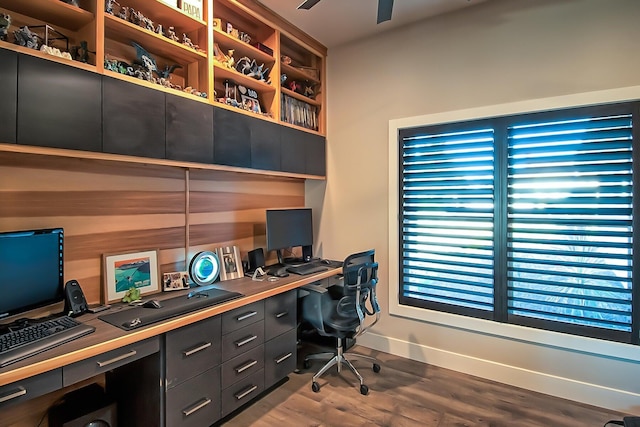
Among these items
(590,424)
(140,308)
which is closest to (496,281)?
(590,424)

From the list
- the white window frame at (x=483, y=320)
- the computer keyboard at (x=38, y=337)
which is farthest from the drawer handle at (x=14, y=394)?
the white window frame at (x=483, y=320)

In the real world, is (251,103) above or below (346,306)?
above

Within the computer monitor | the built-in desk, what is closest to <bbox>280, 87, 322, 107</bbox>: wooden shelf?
the computer monitor

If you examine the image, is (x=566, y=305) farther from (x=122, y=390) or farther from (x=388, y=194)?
Answer: (x=122, y=390)

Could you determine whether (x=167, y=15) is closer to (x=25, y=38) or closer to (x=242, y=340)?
(x=25, y=38)

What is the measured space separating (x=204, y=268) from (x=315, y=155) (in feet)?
5.12

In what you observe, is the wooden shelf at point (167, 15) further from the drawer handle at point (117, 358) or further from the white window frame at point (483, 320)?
the drawer handle at point (117, 358)

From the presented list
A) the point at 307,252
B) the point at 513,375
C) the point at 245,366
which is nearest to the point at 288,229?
the point at 307,252

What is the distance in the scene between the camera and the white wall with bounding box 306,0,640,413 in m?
2.34

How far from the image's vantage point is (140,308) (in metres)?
1.96

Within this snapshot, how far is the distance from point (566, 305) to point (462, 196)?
1.07 m

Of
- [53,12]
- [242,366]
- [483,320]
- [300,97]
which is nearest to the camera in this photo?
[53,12]

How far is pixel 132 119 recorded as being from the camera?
190 centimetres

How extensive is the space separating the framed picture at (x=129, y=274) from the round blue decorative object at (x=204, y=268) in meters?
0.25
